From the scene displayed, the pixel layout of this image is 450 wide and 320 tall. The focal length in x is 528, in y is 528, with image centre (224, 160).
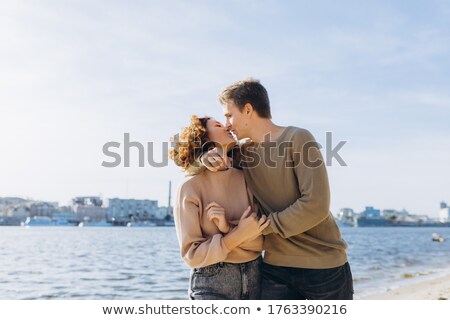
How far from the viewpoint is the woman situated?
304cm

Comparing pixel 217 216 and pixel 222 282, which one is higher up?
pixel 217 216

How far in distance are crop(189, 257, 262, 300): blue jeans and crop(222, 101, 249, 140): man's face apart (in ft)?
2.65

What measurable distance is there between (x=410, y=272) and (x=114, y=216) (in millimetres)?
111002

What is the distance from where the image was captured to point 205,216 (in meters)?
3.12

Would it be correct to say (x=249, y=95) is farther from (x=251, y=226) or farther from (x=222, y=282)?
(x=222, y=282)

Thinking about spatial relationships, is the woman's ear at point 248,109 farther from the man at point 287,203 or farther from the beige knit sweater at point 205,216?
the beige knit sweater at point 205,216

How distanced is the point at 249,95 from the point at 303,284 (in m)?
1.18

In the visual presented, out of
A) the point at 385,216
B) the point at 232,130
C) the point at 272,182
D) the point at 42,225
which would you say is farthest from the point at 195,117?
the point at 385,216

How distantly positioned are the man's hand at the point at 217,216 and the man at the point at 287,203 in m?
0.23

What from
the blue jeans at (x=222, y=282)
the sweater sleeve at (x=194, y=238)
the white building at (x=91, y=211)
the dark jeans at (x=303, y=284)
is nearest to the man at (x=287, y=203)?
the dark jeans at (x=303, y=284)

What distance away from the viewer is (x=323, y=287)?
315 centimetres

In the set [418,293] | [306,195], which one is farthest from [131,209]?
[306,195]

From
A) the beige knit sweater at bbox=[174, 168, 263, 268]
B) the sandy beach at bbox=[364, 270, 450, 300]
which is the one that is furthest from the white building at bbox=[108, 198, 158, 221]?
the beige knit sweater at bbox=[174, 168, 263, 268]
